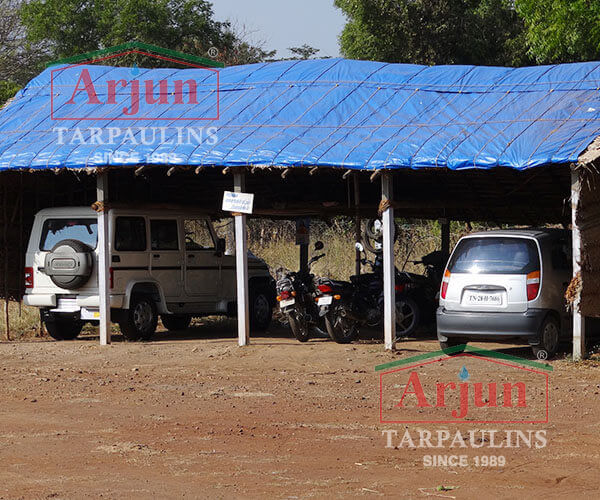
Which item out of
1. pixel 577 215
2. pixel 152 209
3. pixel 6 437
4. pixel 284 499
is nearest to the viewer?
pixel 284 499

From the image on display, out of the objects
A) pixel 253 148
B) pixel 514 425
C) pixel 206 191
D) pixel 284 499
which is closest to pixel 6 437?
pixel 284 499

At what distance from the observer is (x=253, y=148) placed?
14578 millimetres

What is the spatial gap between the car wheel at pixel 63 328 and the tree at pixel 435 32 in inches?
578

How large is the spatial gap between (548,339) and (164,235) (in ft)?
21.5

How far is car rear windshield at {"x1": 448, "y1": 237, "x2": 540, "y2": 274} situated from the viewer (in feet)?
42.1

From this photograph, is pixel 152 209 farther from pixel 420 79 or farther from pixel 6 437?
pixel 6 437

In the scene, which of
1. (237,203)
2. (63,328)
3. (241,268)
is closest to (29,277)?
(63,328)

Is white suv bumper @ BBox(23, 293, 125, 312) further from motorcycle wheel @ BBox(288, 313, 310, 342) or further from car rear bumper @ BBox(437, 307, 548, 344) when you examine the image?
car rear bumper @ BBox(437, 307, 548, 344)

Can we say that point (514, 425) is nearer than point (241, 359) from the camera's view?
Yes

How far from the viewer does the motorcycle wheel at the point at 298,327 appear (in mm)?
15312

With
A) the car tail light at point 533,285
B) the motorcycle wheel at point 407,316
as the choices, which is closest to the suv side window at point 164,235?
the motorcycle wheel at point 407,316

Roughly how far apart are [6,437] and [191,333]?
30.7ft

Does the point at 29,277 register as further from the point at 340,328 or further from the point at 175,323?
the point at 340,328

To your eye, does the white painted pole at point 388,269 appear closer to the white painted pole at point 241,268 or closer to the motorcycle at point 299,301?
Answer: the motorcycle at point 299,301
